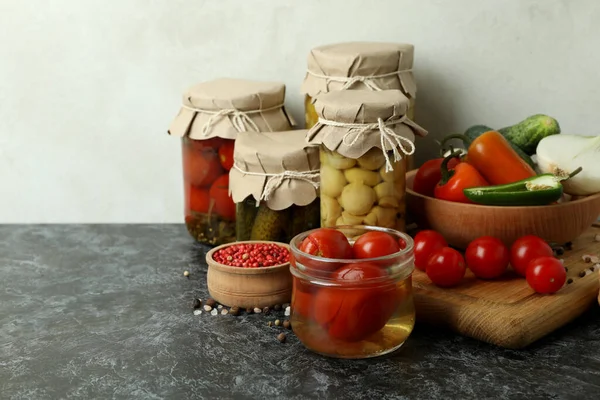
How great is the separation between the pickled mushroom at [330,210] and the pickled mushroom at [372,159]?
9 centimetres

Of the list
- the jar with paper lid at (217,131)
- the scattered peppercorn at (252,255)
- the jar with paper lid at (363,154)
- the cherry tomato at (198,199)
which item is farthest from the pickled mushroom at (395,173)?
the cherry tomato at (198,199)

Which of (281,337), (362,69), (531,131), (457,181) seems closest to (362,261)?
(281,337)

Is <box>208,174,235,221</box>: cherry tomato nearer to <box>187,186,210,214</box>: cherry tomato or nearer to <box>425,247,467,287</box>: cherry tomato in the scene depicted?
<box>187,186,210,214</box>: cherry tomato

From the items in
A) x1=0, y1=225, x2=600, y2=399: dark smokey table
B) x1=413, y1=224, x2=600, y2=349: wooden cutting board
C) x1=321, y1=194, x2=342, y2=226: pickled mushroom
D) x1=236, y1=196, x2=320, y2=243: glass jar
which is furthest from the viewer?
x1=236, y1=196, x2=320, y2=243: glass jar

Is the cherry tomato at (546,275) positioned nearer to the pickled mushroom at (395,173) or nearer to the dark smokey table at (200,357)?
the dark smokey table at (200,357)

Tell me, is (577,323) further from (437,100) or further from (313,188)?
(437,100)

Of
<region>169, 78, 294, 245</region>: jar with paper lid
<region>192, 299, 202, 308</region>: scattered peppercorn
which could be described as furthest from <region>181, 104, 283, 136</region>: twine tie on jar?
<region>192, 299, 202, 308</region>: scattered peppercorn

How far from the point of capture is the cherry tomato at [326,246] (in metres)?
1.24

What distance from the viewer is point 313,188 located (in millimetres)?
1549

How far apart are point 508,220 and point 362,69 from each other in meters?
0.40

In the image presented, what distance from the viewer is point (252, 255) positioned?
1.46 meters

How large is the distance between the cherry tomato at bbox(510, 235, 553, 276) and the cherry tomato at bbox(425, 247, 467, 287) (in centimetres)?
10

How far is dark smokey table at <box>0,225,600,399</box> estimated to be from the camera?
1.15 m

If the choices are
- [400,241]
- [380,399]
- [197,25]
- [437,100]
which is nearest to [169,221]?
[197,25]
